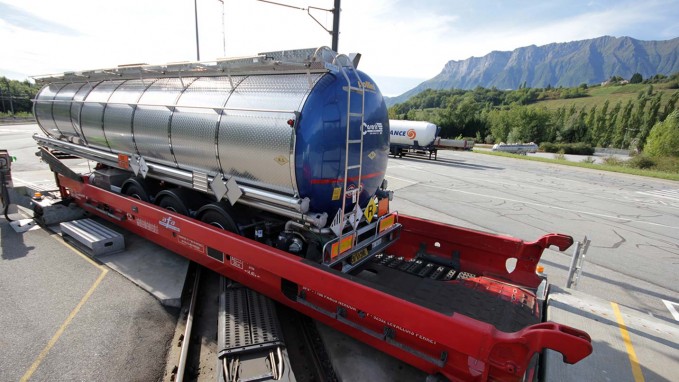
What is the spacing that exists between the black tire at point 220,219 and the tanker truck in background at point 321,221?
0.03m

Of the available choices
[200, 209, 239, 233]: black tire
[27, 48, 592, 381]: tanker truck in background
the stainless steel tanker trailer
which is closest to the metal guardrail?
[27, 48, 592, 381]: tanker truck in background

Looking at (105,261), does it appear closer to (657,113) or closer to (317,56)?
(317,56)

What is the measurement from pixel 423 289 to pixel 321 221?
5.53ft

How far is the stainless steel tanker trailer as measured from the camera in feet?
13.2

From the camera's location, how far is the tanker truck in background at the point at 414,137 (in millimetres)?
27312

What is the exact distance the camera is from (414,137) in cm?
2778

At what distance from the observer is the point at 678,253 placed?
28.2 feet

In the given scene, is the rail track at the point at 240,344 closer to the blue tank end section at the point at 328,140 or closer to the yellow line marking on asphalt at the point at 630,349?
the blue tank end section at the point at 328,140

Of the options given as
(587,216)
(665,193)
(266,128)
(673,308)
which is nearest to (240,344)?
(266,128)

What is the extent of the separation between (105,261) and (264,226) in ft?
10.7

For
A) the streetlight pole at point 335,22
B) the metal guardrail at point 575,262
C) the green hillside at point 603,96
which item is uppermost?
the green hillside at point 603,96

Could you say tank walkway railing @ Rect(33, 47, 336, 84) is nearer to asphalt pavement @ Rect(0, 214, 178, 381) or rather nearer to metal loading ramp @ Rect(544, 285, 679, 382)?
asphalt pavement @ Rect(0, 214, 178, 381)

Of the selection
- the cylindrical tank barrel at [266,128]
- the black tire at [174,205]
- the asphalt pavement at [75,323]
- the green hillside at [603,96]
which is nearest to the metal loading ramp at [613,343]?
the cylindrical tank barrel at [266,128]

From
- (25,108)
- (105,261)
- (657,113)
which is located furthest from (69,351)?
(25,108)
